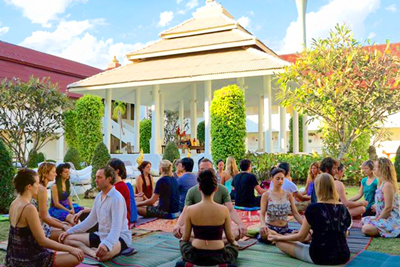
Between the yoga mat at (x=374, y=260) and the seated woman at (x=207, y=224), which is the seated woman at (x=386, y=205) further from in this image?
the seated woman at (x=207, y=224)

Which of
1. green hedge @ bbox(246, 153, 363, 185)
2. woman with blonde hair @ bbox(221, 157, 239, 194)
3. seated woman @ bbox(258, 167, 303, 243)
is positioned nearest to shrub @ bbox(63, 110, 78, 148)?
green hedge @ bbox(246, 153, 363, 185)

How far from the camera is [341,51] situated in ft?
45.1

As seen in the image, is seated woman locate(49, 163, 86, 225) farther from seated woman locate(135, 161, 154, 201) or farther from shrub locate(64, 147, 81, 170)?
shrub locate(64, 147, 81, 170)

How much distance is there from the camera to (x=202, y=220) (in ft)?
14.3

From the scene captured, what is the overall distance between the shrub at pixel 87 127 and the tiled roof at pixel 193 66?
4.19 feet

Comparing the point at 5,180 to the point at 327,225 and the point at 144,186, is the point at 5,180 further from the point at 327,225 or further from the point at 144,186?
the point at 327,225

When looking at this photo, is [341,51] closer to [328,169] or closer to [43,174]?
[328,169]

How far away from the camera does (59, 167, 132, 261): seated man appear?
508cm

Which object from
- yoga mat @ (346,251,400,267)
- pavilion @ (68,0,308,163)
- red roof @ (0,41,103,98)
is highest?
red roof @ (0,41,103,98)

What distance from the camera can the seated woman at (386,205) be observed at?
250 inches

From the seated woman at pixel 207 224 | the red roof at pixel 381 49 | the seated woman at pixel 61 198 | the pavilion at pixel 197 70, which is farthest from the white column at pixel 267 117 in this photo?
the seated woman at pixel 207 224

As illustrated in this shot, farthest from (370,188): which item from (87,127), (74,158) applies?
(87,127)

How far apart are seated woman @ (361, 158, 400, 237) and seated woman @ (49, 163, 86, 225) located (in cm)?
481

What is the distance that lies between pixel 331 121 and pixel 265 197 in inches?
364
